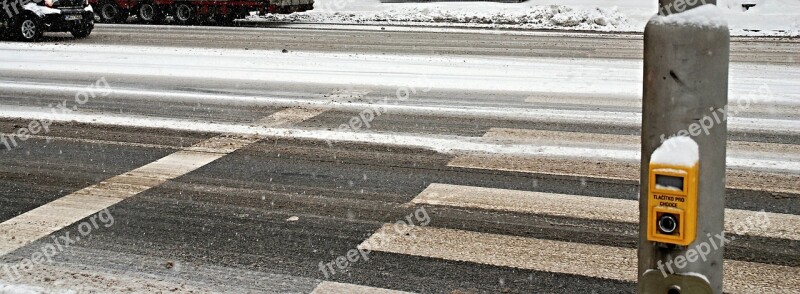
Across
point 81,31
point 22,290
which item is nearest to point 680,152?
point 22,290

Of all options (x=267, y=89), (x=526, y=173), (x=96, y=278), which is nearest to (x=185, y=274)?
(x=96, y=278)

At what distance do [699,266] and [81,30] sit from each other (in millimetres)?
18732

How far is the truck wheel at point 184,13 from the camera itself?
2388 centimetres

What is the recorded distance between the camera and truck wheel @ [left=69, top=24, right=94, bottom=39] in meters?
19.5

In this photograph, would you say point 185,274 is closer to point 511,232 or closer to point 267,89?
point 511,232

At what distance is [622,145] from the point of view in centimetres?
840

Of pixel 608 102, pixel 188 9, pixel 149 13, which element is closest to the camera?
pixel 608 102

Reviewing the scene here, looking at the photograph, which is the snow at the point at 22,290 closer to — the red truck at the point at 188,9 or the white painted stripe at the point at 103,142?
the white painted stripe at the point at 103,142

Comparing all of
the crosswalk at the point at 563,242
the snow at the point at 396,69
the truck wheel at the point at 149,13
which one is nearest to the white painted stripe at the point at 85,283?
the crosswalk at the point at 563,242

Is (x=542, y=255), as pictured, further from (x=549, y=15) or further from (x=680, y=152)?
(x=549, y=15)

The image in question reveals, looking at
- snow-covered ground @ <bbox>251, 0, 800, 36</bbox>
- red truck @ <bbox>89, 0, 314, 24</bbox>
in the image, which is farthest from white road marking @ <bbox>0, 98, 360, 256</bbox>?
red truck @ <bbox>89, 0, 314, 24</bbox>

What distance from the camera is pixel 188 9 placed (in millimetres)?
23875

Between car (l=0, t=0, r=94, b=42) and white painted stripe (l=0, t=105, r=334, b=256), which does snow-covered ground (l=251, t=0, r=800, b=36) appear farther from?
white painted stripe (l=0, t=105, r=334, b=256)

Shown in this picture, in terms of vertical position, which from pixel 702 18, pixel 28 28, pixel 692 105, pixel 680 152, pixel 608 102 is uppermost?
pixel 702 18
